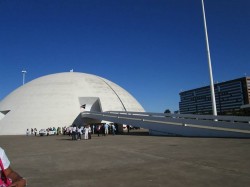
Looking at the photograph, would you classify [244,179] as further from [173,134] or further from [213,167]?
[173,134]

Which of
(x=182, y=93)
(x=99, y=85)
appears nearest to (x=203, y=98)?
(x=182, y=93)

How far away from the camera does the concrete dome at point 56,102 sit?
3747cm

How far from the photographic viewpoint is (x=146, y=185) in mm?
5637

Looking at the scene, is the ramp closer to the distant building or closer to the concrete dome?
the concrete dome

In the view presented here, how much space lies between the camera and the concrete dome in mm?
37469

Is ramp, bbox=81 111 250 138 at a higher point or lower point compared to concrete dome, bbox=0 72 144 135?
lower

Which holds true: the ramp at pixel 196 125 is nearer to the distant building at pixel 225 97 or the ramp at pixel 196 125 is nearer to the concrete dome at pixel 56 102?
the concrete dome at pixel 56 102

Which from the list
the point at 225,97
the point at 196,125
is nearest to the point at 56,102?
the point at 196,125

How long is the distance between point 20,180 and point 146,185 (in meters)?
3.30

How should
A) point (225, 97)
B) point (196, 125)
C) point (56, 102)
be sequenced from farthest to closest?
point (225, 97) < point (56, 102) < point (196, 125)

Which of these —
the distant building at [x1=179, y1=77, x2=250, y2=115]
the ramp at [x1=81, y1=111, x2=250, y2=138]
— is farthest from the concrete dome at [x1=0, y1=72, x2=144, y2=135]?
the distant building at [x1=179, y1=77, x2=250, y2=115]

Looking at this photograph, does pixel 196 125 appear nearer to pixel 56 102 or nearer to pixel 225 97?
pixel 56 102

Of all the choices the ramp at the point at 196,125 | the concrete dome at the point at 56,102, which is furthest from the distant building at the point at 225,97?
the ramp at the point at 196,125

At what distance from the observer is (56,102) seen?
3916cm
